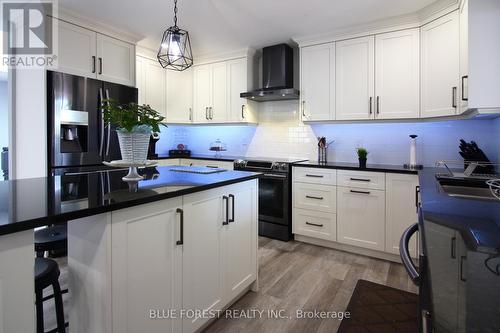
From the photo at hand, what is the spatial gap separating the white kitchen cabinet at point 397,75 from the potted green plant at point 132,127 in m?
2.47

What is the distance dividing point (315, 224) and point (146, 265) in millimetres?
2335

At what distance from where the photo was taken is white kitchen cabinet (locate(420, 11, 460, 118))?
2.50 m

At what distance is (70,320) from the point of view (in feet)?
4.32

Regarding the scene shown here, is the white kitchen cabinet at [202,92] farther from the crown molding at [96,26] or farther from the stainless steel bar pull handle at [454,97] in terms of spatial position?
the stainless steel bar pull handle at [454,97]

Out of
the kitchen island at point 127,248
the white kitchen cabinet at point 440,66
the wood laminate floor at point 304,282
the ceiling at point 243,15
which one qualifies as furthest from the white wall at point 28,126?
the white kitchen cabinet at point 440,66

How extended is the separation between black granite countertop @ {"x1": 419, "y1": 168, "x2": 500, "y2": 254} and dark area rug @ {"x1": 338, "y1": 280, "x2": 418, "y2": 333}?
37.2 inches

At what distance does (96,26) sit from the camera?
3.19 meters

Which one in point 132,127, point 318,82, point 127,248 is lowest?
point 127,248

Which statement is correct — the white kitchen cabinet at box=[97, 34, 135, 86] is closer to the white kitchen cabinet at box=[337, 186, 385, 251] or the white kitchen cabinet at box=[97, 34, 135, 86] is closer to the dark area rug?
the white kitchen cabinet at box=[337, 186, 385, 251]

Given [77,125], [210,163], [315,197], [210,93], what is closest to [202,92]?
[210,93]

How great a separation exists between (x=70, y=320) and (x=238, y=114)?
322 centimetres

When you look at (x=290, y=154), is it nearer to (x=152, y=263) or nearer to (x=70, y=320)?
(x=152, y=263)

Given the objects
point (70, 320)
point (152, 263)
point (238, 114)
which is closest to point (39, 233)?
point (70, 320)

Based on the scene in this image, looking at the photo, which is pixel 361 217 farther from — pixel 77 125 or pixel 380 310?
pixel 77 125
